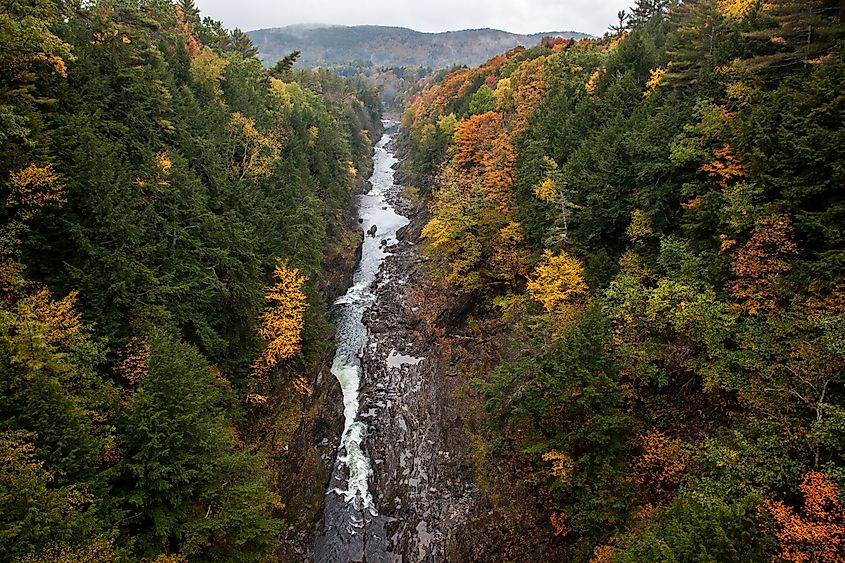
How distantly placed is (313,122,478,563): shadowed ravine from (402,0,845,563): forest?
3.00m

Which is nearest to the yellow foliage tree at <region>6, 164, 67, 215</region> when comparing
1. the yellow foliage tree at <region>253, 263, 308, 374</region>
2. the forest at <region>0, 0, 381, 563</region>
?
the forest at <region>0, 0, 381, 563</region>

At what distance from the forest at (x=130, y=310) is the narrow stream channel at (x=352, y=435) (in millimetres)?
3274

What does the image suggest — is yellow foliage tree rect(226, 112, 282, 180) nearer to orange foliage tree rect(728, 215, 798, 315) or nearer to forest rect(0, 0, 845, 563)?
forest rect(0, 0, 845, 563)

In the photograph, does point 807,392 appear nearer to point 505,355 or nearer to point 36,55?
point 505,355

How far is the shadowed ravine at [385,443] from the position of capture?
75.7 ft

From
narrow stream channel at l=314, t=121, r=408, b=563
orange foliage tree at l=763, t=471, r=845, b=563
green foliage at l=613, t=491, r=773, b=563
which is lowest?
narrow stream channel at l=314, t=121, r=408, b=563

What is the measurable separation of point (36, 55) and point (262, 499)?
21584 millimetres

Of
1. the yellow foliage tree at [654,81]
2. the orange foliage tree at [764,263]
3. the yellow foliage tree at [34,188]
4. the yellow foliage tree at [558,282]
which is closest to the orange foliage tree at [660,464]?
the orange foliage tree at [764,263]

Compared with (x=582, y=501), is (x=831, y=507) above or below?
above

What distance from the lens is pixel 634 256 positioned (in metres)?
23.5

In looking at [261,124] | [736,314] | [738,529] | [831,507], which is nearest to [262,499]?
[738,529]

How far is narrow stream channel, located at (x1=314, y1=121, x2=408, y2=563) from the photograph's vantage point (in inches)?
912

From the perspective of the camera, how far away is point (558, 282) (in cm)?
2575

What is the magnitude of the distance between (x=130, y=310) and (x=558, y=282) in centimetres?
2189
